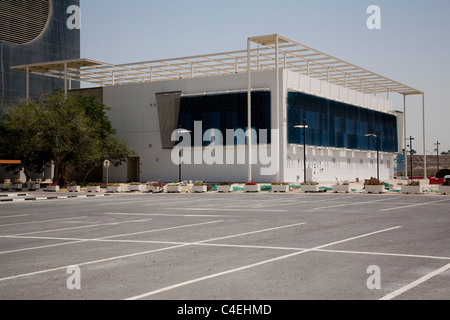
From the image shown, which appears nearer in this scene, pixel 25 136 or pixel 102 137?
pixel 25 136

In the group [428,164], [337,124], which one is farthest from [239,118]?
[428,164]

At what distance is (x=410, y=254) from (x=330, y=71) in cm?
5974

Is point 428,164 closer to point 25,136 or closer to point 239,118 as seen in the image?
point 239,118

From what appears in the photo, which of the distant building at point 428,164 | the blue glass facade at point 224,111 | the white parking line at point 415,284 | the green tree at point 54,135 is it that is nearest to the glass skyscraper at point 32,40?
the green tree at point 54,135

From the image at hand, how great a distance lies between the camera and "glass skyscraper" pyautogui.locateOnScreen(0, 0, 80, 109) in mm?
70688

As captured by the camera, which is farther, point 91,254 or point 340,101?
point 340,101

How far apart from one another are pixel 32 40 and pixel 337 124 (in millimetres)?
44185

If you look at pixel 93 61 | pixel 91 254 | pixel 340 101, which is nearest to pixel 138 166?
pixel 93 61

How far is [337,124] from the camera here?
66.6 metres

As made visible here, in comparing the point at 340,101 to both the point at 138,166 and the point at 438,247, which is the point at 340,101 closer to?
the point at 138,166

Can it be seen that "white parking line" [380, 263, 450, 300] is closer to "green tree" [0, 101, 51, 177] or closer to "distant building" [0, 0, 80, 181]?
"green tree" [0, 101, 51, 177]

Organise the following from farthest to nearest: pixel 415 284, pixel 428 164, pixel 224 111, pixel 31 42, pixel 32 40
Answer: pixel 428 164, pixel 32 40, pixel 31 42, pixel 224 111, pixel 415 284

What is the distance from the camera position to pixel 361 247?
11250 millimetres
